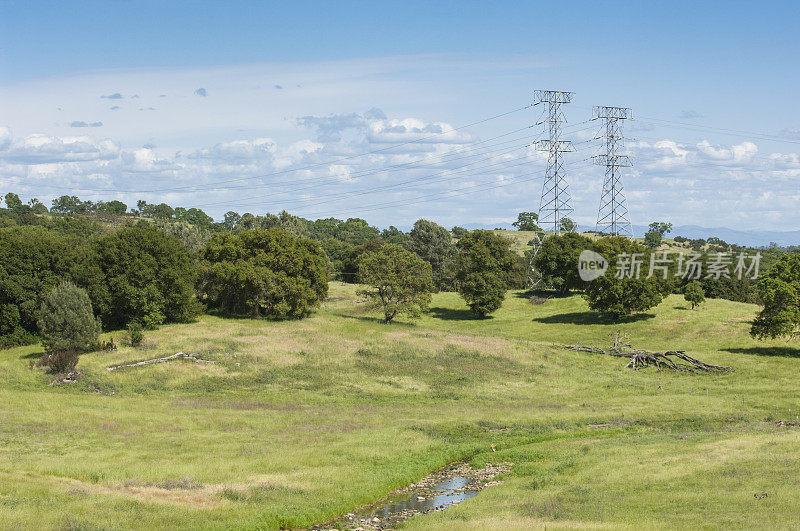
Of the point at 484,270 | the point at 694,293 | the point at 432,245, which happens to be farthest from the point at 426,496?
the point at 432,245

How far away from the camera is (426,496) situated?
97.2ft

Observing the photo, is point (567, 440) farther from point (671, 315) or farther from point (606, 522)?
point (671, 315)

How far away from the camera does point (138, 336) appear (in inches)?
2318

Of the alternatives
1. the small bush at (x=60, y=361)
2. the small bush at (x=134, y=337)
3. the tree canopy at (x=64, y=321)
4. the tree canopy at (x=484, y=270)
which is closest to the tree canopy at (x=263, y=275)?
the small bush at (x=134, y=337)

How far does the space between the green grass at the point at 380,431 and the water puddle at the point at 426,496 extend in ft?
2.22

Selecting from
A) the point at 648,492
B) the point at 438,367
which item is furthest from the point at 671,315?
the point at 648,492

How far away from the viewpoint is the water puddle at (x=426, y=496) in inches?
1025

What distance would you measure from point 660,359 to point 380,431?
Answer: 39681mm

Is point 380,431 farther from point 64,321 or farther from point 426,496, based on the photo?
point 64,321

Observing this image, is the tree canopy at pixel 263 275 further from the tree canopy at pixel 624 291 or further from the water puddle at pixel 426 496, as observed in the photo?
the water puddle at pixel 426 496

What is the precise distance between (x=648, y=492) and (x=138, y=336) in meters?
47.9

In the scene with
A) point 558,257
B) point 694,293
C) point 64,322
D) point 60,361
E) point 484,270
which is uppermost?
point 558,257

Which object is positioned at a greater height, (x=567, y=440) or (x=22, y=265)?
(x=22, y=265)

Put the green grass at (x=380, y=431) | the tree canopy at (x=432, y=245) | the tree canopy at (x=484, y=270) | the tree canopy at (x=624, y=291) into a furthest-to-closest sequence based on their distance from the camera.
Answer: the tree canopy at (x=432, y=245), the tree canopy at (x=484, y=270), the tree canopy at (x=624, y=291), the green grass at (x=380, y=431)
